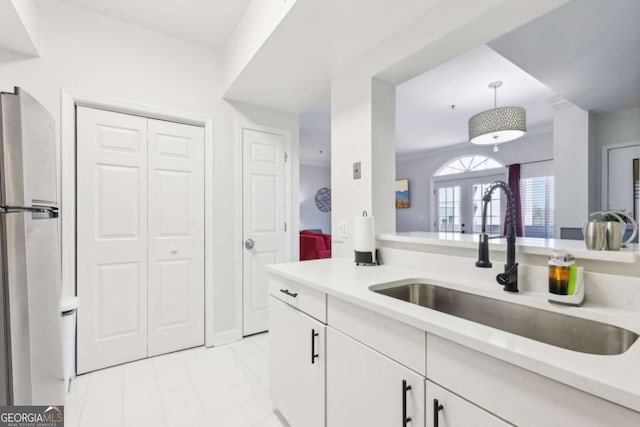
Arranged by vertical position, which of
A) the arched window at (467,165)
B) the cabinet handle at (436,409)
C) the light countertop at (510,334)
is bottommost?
the cabinet handle at (436,409)

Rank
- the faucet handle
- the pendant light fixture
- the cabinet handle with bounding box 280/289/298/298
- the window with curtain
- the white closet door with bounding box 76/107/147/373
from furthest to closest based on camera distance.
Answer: the window with curtain → the pendant light fixture → the white closet door with bounding box 76/107/147/373 → the cabinet handle with bounding box 280/289/298/298 → the faucet handle

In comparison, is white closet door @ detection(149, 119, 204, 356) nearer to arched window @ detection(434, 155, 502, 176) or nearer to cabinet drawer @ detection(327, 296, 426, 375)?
cabinet drawer @ detection(327, 296, 426, 375)

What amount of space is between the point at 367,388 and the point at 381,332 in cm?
23

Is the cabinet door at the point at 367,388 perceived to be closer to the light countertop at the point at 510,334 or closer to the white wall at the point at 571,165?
the light countertop at the point at 510,334

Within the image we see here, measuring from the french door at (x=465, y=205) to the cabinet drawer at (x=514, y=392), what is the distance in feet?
19.3

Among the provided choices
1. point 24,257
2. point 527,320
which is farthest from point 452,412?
point 24,257

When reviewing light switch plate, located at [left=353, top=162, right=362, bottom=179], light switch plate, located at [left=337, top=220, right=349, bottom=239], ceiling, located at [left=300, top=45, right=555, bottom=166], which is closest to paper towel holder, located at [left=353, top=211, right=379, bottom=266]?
light switch plate, located at [left=337, top=220, right=349, bottom=239]

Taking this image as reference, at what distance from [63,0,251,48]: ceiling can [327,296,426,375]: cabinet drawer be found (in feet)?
6.75

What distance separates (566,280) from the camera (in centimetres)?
96

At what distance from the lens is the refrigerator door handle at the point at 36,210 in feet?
2.89

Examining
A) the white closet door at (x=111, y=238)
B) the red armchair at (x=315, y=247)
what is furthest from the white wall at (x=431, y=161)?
the white closet door at (x=111, y=238)

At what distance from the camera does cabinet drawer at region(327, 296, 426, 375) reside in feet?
2.92

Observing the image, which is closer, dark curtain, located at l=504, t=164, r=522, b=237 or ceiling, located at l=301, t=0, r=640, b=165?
ceiling, located at l=301, t=0, r=640, b=165

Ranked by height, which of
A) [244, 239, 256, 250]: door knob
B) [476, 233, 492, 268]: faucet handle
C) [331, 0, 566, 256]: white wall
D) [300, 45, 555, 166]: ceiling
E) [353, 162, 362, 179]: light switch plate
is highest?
[300, 45, 555, 166]: ceiling
